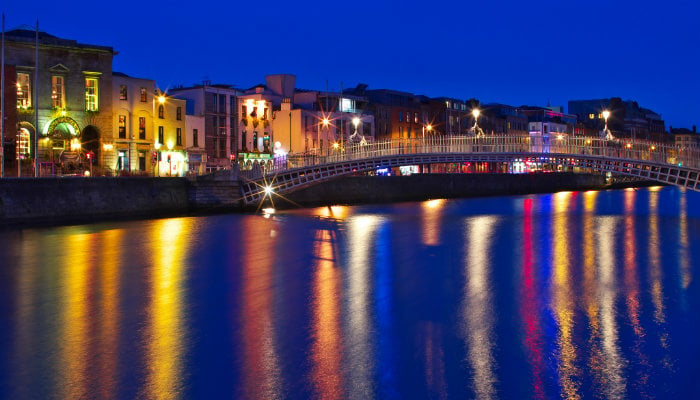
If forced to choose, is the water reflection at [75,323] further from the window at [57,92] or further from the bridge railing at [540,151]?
the window at [57,92]

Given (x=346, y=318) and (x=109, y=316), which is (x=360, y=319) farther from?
(x=109, y=316)

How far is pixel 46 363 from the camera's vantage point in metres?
10.4

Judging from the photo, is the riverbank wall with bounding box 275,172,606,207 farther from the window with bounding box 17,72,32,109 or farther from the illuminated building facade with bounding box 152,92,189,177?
the window with bounding box 17,72,32,109

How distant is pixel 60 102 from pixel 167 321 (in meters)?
32.7

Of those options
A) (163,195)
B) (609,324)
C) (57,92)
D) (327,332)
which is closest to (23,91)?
(57,92)

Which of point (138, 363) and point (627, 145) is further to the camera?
point (627, 145)

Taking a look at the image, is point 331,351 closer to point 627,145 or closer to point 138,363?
point 138,363

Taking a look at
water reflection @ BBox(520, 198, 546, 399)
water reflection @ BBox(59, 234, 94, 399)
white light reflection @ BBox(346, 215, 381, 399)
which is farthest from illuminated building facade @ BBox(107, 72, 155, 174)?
water reflection @ BBox(520, 198, 546, 399)

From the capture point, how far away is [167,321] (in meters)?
13.0

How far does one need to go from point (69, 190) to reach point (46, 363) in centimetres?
2482

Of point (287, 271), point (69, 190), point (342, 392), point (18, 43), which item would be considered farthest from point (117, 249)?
point (18, 43)

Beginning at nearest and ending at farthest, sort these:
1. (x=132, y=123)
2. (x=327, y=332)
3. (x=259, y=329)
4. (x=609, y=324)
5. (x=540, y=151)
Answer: (x=327, y=332) < (x=259, y=329) < (x=609, y=324) < (x=540, y=151) < (x=132, y=123)

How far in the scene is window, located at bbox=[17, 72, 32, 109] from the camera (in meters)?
39.3

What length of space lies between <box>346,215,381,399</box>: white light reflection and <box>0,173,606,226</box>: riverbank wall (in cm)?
1465
